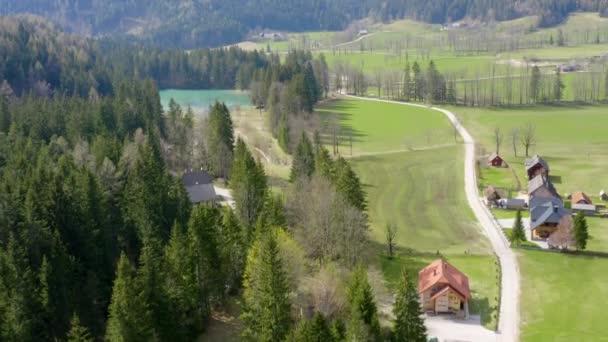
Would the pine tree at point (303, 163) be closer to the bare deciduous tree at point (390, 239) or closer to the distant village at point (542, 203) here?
the bare deciduous tree at point (390, 239)

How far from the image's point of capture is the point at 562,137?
9662 cm

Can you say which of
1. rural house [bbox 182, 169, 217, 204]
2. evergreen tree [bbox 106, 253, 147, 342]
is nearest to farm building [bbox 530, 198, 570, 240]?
rural house [bbox 182, 169, 217, 204]

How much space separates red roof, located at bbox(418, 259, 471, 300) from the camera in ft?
Answer: 135

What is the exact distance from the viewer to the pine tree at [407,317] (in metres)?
33.7

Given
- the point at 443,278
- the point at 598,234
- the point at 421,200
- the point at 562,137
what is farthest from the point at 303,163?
the point at 562,137

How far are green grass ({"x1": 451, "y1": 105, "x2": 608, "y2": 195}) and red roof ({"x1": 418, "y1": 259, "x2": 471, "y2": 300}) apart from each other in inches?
1271

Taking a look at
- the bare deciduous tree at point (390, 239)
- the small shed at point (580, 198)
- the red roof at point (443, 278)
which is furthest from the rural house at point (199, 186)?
the small shed at point (580, 198)

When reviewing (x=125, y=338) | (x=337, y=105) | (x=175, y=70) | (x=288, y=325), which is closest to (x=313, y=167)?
(x=288, y=325)

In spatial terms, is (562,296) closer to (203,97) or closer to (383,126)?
(383,126)

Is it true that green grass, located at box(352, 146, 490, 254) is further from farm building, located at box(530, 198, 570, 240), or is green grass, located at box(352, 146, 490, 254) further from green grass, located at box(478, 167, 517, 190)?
farm building, located at box(530, 198, 570, 240)

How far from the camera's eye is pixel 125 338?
31.5 metres

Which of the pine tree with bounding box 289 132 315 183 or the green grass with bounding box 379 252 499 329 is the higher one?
the pine tree with bounding box 289 132 315 183

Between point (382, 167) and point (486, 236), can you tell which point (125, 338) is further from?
point (382, 167)

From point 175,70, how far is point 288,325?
146 m
